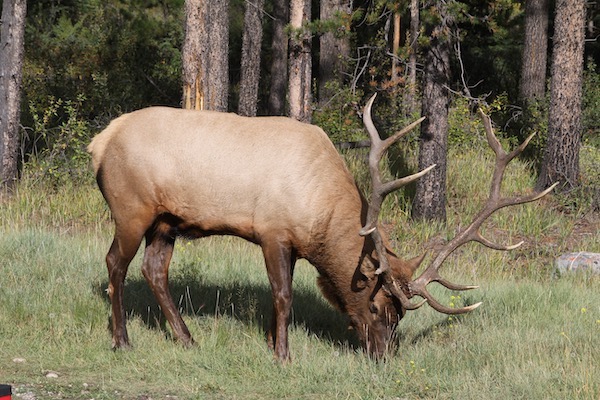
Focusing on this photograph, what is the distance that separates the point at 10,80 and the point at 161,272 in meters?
6.71

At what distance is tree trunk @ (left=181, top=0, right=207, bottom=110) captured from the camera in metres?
10.3

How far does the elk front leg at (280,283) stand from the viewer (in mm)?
6746

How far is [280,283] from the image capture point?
6832 millimetres

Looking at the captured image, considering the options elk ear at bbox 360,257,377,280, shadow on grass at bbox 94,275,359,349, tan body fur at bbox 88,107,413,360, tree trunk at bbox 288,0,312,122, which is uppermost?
tree trunk at bbox 288,0,312,122

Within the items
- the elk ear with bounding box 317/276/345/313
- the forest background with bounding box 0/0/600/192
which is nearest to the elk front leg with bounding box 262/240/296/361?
the elk ear with bounding box 317/276/345/313

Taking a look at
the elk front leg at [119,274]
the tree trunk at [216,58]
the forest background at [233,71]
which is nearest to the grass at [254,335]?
the elk front leg at [119,274]

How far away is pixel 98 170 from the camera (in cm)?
734

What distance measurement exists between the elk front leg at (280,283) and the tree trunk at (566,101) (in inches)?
291

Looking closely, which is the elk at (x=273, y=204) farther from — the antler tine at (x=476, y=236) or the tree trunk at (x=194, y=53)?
the tree trunk at (x=194, y=53)

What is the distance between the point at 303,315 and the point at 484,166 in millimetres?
6313

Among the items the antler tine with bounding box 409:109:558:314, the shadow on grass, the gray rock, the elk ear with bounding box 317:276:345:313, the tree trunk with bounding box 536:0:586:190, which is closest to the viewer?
the antler tine with bounding box 409:109:558:314

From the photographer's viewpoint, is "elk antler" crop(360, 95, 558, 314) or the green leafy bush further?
the green leafy bush

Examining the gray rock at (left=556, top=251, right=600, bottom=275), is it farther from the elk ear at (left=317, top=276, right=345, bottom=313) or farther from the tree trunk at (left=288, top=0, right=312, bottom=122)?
the tree trunk at (left=288, top=0, right=312, bottom=122)

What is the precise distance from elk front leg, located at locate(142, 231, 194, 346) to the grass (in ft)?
0.61
